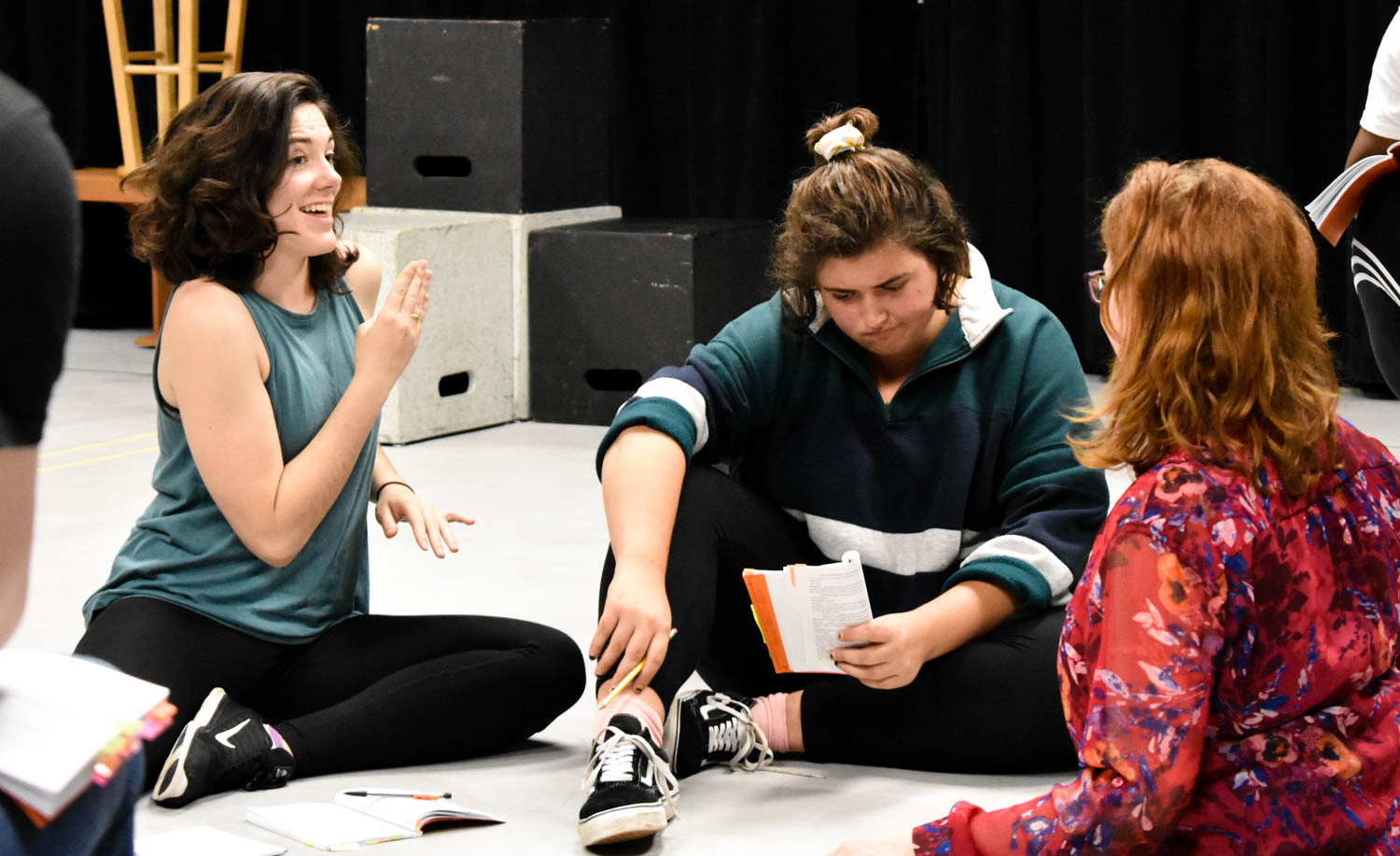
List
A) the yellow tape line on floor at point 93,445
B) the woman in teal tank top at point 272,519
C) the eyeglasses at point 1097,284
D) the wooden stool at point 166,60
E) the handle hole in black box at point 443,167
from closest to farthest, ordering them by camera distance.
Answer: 1. the eyeglasses at point 1097,284
2. the woman in teal tank top at point 272,519
3. the yellow tape line on floor at point 93,445
4. the handle hole in black box at point 443,167
5. the wooden stool at point 166,60

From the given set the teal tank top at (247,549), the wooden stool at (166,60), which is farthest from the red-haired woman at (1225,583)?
the wooden stool at (166,60)

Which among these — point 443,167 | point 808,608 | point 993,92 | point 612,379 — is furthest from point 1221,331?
point 993,92

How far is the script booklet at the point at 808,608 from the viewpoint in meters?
1.84

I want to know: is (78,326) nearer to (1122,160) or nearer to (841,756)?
(1122,160)

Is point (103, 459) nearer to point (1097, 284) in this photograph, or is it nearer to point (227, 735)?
point (227, 735)

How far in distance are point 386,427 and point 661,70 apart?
204 cm

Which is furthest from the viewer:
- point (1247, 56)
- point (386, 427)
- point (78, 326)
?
point (78, 326)

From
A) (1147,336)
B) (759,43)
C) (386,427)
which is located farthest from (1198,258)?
(759,43)

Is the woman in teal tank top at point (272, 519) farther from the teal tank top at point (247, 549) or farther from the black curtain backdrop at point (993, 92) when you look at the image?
the black curtain backdrop at point (993, 92)

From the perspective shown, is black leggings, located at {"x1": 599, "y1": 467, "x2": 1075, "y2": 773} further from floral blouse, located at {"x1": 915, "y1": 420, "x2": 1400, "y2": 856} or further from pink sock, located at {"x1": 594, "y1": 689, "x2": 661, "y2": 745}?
floral blouse, located at {"x1": 915, "y1": 420, "x2": 1400, "y2": 856}

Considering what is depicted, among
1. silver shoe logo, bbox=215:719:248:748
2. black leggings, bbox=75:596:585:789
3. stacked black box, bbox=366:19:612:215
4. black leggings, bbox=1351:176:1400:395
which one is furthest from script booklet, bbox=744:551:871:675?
stacked black box, bbox=366:19:612:215

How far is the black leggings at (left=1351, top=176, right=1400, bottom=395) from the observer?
7.54 ft

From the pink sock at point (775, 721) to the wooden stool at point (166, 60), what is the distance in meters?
4.44

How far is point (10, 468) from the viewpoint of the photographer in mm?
894
